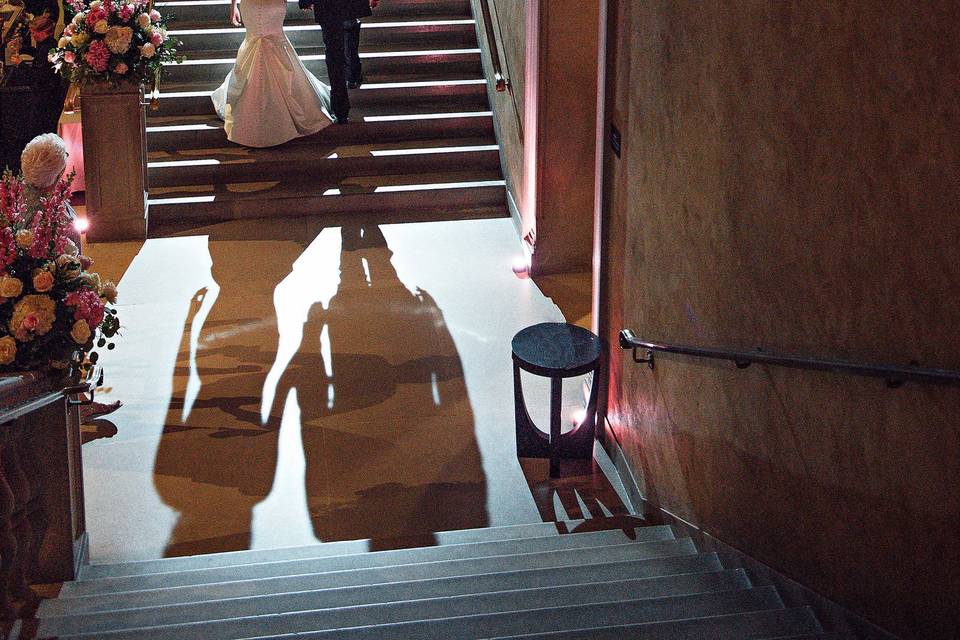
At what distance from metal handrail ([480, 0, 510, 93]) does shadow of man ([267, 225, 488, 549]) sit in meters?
1.89

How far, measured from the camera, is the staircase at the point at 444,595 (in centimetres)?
390

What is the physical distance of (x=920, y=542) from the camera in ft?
11.0

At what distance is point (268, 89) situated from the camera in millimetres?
10539

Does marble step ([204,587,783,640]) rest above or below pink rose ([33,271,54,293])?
below

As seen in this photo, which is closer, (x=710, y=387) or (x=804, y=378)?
(x=804, y=378)

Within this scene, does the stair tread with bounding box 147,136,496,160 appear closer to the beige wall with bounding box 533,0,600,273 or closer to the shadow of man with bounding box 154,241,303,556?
the shadow of man with bounding box 154,241,303,556

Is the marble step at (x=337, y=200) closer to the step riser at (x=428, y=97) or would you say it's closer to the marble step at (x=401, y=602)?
the step riser at (x=428, y=97)

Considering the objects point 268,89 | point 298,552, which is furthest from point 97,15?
point 298,552

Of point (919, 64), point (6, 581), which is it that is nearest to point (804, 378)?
point (919, 64)

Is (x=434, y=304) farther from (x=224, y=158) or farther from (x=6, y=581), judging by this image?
(x=6, y=581)

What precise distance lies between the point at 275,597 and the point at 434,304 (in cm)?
422

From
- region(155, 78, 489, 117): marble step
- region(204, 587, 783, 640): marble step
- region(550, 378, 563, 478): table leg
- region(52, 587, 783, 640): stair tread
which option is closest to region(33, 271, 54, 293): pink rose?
region(52, 587, 783, 640): stair tread

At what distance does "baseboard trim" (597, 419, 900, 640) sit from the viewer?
383 centimetres

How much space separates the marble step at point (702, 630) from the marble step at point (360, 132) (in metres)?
7.69
